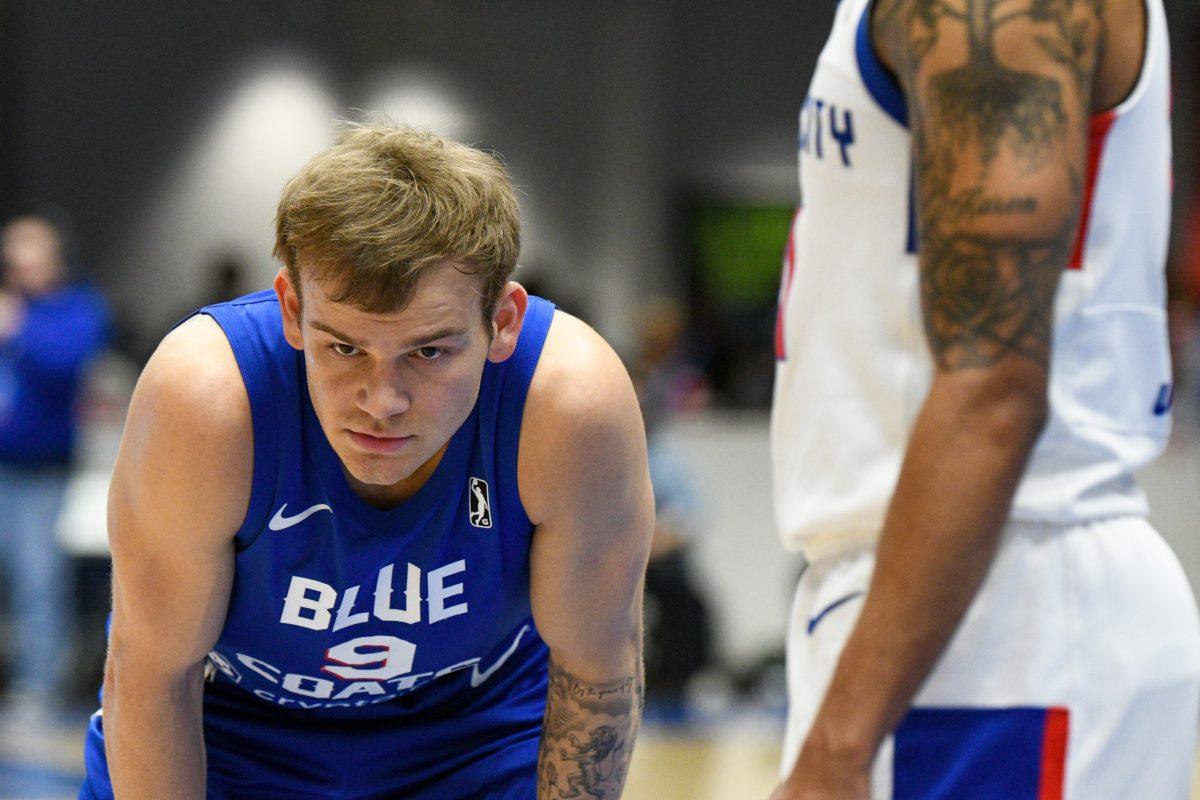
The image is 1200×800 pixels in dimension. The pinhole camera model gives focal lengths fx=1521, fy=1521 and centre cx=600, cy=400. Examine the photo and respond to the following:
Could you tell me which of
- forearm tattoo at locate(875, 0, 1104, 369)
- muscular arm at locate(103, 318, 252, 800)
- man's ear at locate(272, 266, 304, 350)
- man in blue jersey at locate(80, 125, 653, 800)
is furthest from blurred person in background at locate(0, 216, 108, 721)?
forearm tattoo at locate(875, 0, 1104, 369)

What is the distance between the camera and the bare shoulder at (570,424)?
1836mm

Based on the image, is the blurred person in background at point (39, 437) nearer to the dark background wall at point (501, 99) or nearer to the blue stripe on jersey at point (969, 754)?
the dark background wall at point (501, 99)

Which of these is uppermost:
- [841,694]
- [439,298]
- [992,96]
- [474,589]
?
[992,96]

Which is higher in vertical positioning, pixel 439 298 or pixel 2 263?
pixel 439 298

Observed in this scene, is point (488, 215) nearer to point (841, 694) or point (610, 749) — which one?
point (841, 694)

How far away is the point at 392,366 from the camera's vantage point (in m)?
1.66

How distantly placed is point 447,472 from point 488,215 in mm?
340

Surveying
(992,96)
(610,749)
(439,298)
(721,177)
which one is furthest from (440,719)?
(721,177)

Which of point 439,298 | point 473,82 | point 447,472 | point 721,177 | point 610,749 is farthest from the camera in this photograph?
point 721,177

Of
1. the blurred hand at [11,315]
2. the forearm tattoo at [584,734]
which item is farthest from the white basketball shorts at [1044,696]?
the blurred hand at [11,315]

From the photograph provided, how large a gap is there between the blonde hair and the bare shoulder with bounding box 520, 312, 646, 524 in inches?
6.0

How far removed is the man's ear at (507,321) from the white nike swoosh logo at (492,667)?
528 millimetres

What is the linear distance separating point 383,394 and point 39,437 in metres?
4.83

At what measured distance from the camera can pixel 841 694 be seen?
133 centimetres
